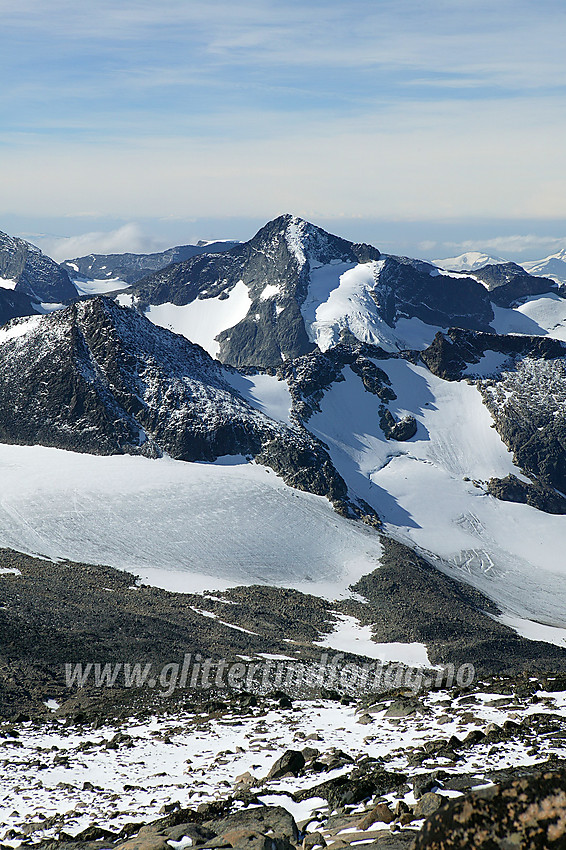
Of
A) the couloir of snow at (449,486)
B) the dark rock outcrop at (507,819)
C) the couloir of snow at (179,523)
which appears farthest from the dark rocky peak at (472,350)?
the dark rock outcrop at (507,819)

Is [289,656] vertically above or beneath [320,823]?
beneath

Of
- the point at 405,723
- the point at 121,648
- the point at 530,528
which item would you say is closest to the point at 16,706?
the point at 121,648

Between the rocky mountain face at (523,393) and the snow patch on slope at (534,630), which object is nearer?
the snow patch on slope at (534,630)

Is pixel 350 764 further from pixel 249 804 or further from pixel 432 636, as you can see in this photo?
pixel 432 636

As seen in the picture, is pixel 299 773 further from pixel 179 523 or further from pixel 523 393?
pixel 523 393

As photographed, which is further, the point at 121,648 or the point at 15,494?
the point at 15,494

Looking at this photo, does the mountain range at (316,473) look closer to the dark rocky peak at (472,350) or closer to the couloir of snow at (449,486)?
the couloir of snow at (449,486)

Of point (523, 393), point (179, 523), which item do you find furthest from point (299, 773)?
point (523, 393)
